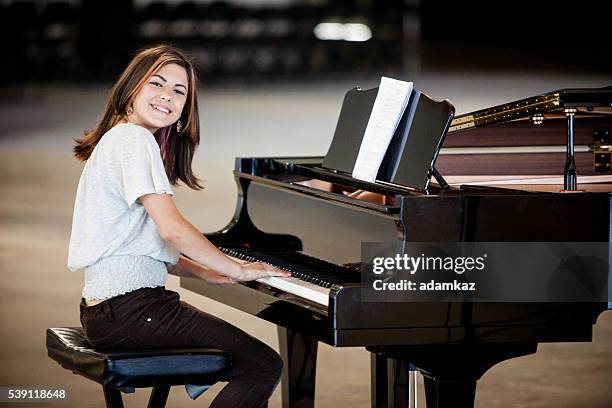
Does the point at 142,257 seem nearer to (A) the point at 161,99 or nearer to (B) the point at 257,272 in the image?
(B) the point at 257,272

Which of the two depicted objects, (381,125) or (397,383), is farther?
(381,125)

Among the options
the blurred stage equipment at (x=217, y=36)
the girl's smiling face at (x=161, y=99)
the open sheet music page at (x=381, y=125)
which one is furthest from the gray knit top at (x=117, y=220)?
the blurred stage equipment at (x=217, y=36)

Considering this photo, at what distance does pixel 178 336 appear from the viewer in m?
3.19

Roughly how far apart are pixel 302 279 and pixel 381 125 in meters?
0.51

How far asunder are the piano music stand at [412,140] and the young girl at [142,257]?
446 mm

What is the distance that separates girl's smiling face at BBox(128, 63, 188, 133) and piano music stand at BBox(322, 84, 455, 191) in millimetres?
590

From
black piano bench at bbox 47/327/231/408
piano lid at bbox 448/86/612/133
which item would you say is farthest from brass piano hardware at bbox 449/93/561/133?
black piano bench at bbox 47/327/231/408

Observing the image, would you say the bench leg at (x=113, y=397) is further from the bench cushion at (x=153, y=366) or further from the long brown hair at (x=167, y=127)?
the long brown hair at (x=167, y=127)

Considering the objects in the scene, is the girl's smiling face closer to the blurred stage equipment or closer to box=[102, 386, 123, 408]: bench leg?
box=[102, 386, 123, 408]: bench leg

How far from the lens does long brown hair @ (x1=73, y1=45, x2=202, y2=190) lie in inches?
129

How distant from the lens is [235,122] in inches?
526

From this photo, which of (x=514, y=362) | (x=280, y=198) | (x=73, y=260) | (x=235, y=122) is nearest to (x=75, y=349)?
(x=73, y=260)

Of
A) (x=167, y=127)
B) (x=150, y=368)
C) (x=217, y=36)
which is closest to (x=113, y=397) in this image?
(x=150, y=368)

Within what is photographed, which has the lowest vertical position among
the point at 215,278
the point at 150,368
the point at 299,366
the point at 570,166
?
the point at 299,366
